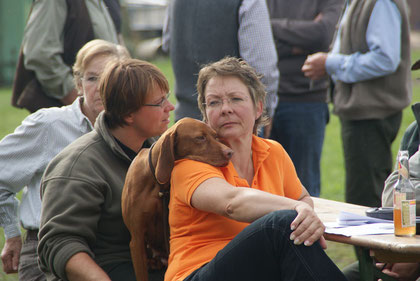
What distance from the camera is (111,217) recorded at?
9.86 ft

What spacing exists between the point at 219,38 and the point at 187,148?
5.97ft

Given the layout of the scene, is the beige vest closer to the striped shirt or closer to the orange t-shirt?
the striped shirt

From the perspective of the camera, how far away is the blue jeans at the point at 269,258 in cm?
244

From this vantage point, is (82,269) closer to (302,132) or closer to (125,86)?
(125,86)

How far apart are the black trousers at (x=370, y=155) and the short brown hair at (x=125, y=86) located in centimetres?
223

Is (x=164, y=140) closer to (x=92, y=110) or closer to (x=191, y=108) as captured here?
(x=92, y=110)

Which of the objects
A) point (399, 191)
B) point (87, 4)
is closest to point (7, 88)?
point (87, 4)

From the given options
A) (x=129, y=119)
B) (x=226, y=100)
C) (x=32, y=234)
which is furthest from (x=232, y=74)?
(x=32, y=234)

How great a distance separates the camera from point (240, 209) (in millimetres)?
2586

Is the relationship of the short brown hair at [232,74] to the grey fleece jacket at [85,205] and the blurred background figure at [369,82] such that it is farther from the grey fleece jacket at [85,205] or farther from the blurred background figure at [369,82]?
the blurred background figure at [369,82]

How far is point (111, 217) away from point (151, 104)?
1.86 ft

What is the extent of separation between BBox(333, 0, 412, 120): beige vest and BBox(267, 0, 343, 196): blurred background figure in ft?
0.83

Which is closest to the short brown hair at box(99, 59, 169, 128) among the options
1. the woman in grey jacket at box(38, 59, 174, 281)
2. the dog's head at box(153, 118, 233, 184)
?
the woman in grey jacket at box(38, 59, 174, 281)

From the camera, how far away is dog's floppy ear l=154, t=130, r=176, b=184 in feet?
8.99
